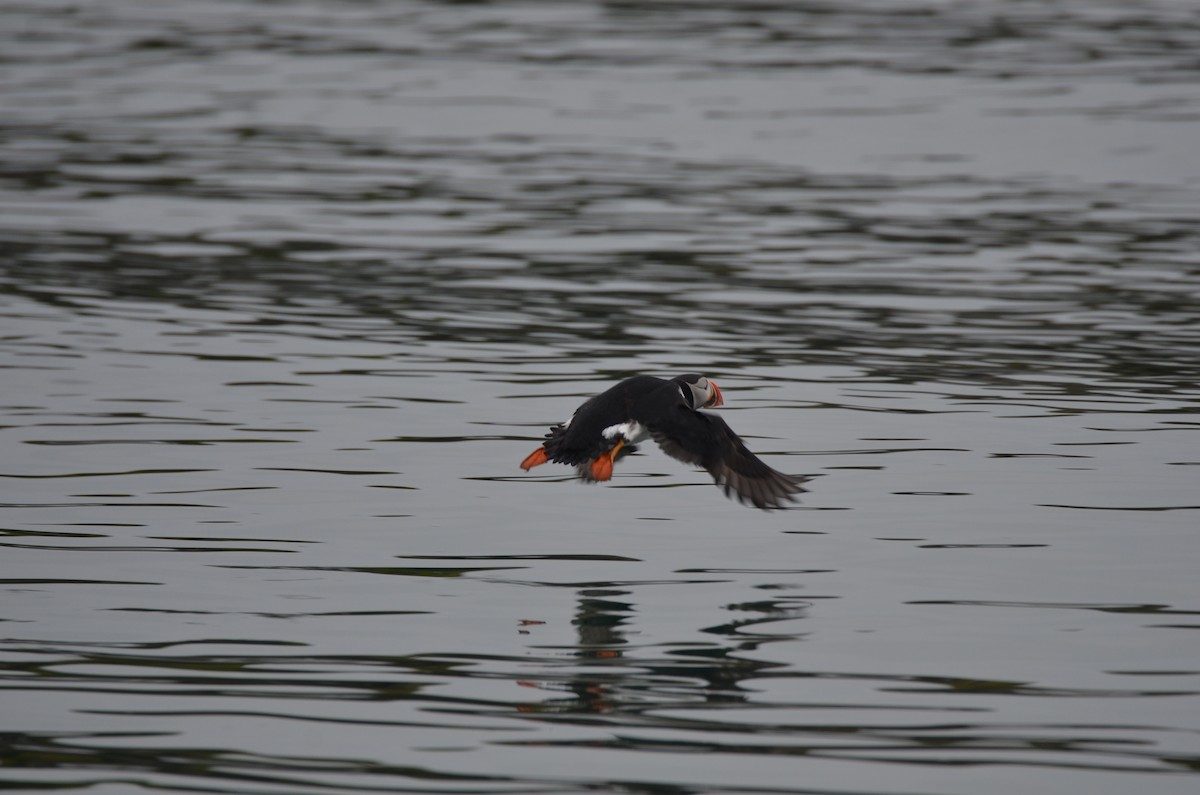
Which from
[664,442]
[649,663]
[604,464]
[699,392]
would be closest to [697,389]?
[699,392]

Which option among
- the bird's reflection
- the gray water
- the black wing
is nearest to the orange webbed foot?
the black wing

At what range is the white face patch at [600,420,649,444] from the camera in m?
8.70

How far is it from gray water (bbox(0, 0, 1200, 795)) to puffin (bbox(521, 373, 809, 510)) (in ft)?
1.01

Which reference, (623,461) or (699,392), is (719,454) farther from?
(623,461)

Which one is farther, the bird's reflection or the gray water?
the bird's reflection

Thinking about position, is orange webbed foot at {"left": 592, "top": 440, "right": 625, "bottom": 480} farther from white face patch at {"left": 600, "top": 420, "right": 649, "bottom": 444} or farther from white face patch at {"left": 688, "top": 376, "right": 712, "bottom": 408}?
white face patch at {"left": 688, "top": 376, "right": 712, "bottom": 408}

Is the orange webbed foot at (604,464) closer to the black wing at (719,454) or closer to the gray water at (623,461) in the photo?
the black wing at (719,454)

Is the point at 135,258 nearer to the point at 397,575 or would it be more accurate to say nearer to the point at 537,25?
the point at 397,575

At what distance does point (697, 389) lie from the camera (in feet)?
30.9

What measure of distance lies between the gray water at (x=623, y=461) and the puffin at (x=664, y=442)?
309 mm

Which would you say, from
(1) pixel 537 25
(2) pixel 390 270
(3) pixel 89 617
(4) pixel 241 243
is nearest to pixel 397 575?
(3) pixel 89 617

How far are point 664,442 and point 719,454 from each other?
269 millimetres

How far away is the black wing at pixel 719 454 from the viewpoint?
28.4 feet

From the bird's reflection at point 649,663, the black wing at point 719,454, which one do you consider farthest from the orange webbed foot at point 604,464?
the bird's reflection at point 649,663
